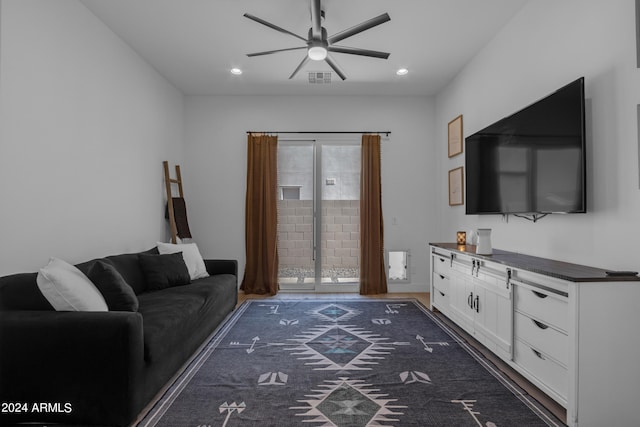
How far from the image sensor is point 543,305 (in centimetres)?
206

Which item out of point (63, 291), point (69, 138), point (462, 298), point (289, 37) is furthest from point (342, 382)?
point (289, 37)

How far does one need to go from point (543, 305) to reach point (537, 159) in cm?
111

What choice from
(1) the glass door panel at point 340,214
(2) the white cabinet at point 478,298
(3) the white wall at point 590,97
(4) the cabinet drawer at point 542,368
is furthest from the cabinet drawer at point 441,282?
(1) the glass door panel at point 340,214

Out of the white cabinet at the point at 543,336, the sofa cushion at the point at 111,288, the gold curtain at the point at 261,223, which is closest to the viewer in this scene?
the white cabinet at the point at 543,336

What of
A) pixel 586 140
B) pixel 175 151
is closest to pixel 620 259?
pixel 586 140

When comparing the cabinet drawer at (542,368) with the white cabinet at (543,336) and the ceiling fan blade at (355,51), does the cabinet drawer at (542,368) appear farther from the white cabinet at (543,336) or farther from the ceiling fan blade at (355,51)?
the ceiling fan blade at (355,51)

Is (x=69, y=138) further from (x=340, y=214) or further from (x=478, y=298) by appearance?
(x=478, y=298)

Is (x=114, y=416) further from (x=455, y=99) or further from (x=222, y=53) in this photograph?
(x=455, y=99)

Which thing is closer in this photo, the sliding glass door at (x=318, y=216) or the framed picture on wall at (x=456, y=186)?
the framed picture on wall at (x=456, y=186)

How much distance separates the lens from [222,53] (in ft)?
12.5

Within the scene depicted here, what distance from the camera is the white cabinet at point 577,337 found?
177cm

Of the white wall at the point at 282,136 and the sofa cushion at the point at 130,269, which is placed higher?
the white wall at the point at 282,136

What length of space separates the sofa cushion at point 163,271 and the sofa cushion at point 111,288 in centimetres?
98

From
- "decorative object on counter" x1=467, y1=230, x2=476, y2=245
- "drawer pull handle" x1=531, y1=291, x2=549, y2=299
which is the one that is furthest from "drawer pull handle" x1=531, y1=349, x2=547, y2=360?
"decorative object on counter" x1=467, y1=230, x2=476, y2=245
